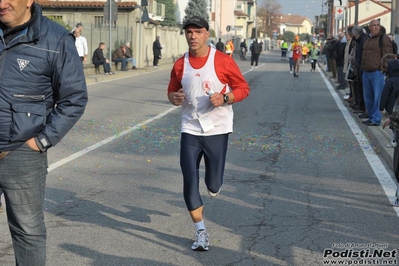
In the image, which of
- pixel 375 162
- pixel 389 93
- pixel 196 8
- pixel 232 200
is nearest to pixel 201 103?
pixel 232 200

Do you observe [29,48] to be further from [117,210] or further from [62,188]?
[62,188]

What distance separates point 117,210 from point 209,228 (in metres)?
1.12

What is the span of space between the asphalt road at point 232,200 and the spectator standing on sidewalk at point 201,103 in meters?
0.50

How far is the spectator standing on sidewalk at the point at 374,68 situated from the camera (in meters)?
14.6

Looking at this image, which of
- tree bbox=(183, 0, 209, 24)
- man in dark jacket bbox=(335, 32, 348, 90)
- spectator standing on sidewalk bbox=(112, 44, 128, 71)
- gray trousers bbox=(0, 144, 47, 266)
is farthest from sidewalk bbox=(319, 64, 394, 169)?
tree bbox=(183, 0, 209, 24)

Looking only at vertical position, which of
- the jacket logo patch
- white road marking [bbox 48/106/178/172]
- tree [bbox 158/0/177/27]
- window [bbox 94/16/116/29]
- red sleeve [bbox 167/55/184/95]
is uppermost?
tree [bbox 158/0/177/27]

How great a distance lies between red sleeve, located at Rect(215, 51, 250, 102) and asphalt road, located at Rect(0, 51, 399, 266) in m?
1.22

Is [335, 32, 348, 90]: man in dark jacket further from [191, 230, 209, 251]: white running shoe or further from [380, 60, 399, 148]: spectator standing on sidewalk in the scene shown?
[191, 230, 209, 251]: white running shoe

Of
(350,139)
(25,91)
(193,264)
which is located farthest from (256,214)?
(350,139)

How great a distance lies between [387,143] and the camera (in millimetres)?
11898

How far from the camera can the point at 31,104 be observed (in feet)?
13.7

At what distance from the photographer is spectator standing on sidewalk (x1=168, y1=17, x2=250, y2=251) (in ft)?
20.4

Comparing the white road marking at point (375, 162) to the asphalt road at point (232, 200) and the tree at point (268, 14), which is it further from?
the tree at point (268, 14)

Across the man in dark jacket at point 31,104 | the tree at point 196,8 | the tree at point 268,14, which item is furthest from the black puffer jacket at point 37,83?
the tree at point 268,14
